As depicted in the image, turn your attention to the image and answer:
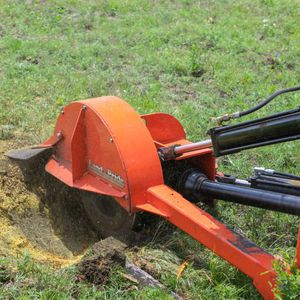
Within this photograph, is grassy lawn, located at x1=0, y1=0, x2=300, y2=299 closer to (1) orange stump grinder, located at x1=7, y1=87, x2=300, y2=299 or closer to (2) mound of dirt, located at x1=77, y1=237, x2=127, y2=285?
(2) mound of dirt, located at x1=77, y1=237, x2=127, y2=285

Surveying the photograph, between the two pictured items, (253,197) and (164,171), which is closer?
(253,197)

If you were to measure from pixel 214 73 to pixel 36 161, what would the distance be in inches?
150

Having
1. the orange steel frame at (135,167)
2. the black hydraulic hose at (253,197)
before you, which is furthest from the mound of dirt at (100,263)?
the black hydraulic hose at (253,197)

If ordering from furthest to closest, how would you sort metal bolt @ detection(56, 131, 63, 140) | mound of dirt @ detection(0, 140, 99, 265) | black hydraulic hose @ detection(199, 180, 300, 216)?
metal bolt @ detection(56, 131, 63, 140)
mound of dirt @ detection(0, 140, 99, 265)
black hydraulic hose @ detection(199, 180, 300, 216)

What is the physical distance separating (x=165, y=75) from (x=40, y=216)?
361cm

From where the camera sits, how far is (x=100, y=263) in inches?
134

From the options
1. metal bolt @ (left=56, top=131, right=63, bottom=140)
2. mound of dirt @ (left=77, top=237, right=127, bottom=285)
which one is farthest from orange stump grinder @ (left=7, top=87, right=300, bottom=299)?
mound of dirt @ (left=77, top=237, right=127, bottom=285)

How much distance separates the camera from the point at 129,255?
3.73 metres

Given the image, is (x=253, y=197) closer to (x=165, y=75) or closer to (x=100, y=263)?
(x=100, y=263)

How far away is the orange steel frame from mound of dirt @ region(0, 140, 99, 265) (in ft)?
1.03

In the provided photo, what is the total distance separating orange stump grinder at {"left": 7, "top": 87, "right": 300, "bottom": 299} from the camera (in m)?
3.35

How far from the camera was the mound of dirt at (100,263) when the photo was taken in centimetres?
337

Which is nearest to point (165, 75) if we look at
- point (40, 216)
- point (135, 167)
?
point (40, 216)

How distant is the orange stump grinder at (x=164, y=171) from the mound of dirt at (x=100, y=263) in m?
0.42
